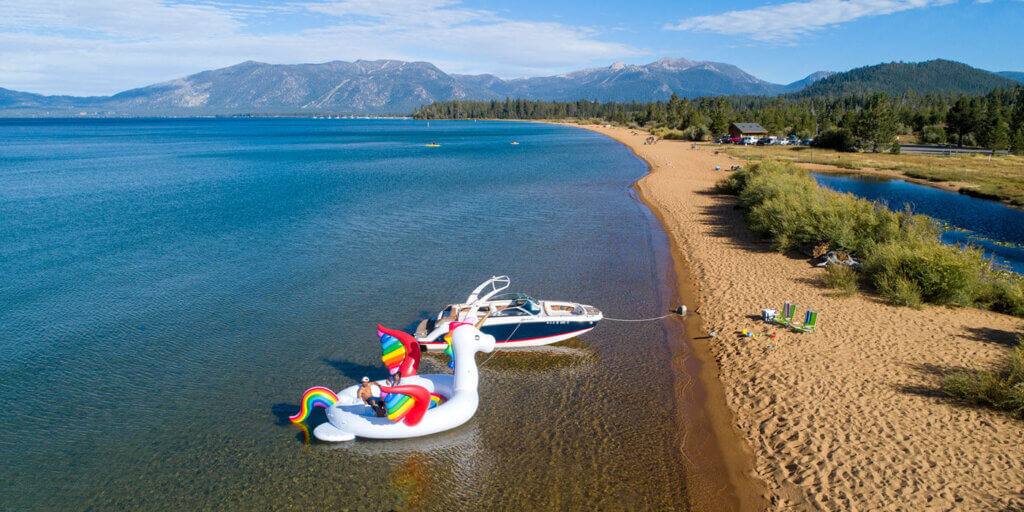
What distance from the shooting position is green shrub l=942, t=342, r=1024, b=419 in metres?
11.6

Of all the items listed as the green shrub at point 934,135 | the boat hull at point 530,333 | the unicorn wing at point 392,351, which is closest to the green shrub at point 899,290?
the boat hull at point 530,333

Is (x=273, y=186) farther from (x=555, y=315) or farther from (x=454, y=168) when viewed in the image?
(x=555, y=315)

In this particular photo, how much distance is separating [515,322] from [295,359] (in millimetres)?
6954

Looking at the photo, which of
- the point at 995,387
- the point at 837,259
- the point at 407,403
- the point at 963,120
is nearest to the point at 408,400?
the point at 407,403

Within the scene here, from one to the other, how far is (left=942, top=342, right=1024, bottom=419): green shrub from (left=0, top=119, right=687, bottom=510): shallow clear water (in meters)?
6.64

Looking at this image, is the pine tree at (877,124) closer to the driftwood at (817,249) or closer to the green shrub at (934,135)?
the green shrub at (934,135)

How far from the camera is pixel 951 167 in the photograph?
58219mm

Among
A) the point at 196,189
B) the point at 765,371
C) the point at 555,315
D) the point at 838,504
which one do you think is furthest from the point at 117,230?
the point at 838,504

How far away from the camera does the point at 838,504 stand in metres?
9.66

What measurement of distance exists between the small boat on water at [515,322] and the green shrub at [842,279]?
32.7 feet

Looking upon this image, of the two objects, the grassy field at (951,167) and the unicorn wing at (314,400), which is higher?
the grassy field at (951,167)

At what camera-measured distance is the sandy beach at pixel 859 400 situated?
9.91 m

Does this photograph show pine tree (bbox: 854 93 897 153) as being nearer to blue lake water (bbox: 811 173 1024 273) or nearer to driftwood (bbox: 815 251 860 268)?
blue lake water (bbox: 811 173 1024 273)

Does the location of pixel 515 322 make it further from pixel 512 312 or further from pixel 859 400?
pixel 859 400
